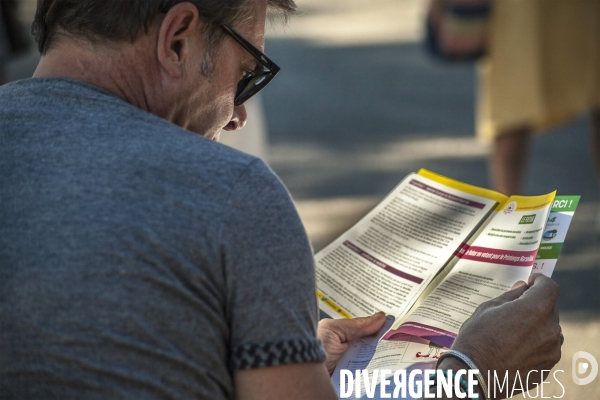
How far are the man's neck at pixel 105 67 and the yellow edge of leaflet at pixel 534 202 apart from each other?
2.47 feet

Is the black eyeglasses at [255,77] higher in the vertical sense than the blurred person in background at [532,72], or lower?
lower

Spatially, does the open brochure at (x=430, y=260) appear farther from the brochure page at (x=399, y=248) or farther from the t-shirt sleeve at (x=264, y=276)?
the t-shirt sleeve at (x=264, y=276)

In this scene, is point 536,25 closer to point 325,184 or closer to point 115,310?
point 325,184

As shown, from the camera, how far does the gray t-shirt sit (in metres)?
1.11

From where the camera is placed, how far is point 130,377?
1.11 metres

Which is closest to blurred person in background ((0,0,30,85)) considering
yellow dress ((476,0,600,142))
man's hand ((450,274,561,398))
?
yellow dress ((476,0,600,142))

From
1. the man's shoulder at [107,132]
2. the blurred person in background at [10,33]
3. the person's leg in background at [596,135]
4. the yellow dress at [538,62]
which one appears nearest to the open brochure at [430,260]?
the man's shoulder at [107,132]

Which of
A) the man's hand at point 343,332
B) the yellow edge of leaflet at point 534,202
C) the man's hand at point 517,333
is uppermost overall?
the yellow edge of leaflet at point 534,202

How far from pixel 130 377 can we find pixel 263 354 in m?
0.18

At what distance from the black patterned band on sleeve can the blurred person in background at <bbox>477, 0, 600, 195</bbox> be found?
3.03 metres

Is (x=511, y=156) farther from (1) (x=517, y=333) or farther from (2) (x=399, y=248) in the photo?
(1) (x=517, y=333)

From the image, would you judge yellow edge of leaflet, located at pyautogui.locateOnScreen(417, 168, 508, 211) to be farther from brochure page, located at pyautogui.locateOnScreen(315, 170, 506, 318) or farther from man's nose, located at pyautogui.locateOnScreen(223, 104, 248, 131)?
man's nose, located at pyautogui.locateOnScreen(223, 104, 248, 131)

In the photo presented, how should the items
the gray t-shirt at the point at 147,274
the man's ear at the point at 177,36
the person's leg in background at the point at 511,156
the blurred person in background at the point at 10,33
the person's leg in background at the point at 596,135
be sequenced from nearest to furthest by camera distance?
the gray t-shirt at the point at 147,274 < the man's ear at the point at 177,36 < the person's leg in background at the point at 511,156 < the person's leg in background at the point at 596,135 < the blurred person in background at the point at 10,33

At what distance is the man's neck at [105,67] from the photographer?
52.0 inches
